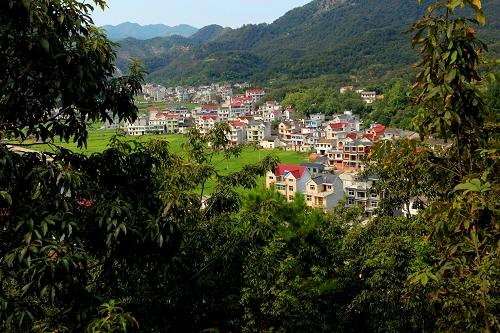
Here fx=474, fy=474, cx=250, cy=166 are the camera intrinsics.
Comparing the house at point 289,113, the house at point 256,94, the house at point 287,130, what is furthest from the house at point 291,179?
the house at point 256,94

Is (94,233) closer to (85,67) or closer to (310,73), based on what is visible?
(85,67)

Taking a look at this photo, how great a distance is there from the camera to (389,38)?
108875mm

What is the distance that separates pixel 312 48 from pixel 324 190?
4207 inches

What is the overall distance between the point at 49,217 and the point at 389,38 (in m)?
115

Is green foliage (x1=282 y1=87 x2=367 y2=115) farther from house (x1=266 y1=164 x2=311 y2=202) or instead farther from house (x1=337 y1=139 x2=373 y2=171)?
house (x1=266 y1=164 x2=311 y2=202)

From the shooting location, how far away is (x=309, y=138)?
156ft

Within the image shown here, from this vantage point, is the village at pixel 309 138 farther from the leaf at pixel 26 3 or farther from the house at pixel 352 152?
the leaf at pixel 26 3

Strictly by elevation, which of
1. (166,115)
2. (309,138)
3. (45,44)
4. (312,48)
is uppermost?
(312,48)

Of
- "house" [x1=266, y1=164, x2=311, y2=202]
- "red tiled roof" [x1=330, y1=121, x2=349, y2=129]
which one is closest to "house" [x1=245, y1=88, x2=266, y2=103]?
"red tiled roof" [x1=330, y1=121, x2=349, y2=129]

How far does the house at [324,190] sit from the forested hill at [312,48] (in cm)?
6396

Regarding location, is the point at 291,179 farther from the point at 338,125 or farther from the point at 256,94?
the point at 256,94

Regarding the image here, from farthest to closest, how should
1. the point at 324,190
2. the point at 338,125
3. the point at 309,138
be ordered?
the point at 309,138 → the point at 338,125 → the point at 324,190

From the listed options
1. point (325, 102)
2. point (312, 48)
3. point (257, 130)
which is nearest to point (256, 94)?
point (325, 102)

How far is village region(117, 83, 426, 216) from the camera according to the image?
80.6 feet
